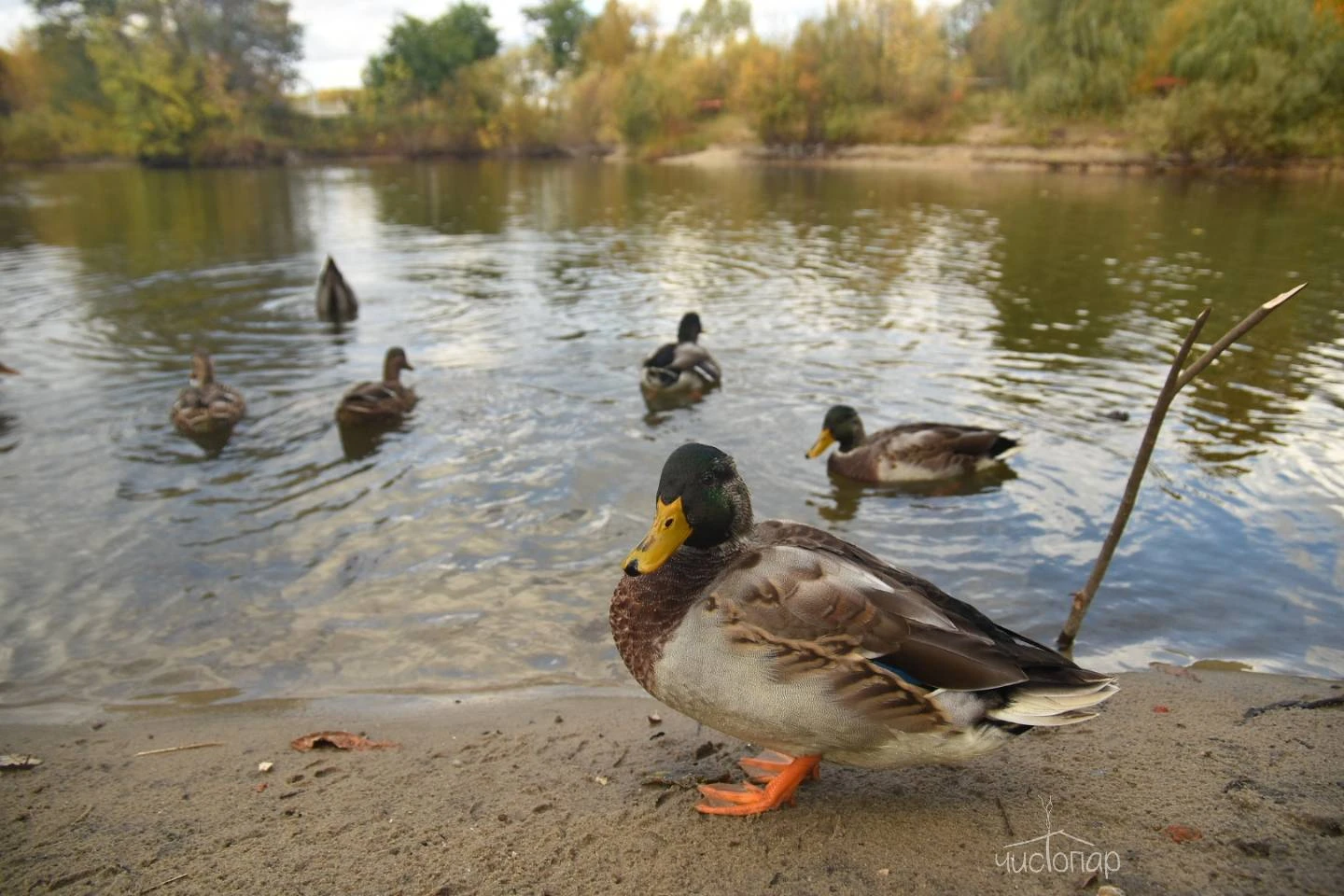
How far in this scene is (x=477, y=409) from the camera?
26.2 feet

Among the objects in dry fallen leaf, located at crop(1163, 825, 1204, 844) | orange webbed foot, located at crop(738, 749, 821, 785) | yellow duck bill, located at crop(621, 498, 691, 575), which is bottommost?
orange webbed foot, located at crop(738, 749, 821, 785)

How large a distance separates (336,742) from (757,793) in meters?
1.77

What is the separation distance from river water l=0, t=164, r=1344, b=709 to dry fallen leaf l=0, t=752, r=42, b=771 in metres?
0.60

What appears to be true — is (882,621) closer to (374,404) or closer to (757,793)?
(757,793)

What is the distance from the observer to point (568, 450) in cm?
698

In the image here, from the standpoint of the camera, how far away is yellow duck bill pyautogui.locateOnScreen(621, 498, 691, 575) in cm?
255

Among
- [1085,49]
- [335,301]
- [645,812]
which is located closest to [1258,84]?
[1085,49]

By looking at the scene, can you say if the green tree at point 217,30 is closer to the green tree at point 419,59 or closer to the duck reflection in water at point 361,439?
the green tree at point 419,59

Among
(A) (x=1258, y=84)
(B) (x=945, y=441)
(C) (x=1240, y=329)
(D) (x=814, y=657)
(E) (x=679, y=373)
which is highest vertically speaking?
(A) (x=1258, y=84)

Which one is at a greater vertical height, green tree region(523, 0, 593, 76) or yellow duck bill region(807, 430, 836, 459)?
green tree region(523, 0, 593, 76)

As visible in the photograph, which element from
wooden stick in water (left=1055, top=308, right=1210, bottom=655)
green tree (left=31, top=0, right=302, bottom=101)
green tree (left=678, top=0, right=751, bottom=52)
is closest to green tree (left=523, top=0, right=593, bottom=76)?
green tree (left=678, top=0, right=751, bottom=52)

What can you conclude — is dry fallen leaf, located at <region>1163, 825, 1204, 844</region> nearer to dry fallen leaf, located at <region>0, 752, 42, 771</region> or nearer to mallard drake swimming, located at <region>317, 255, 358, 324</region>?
dry fallen leaf, located at <region>0, 752, 42, 771</region>

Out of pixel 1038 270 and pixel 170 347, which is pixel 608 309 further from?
pixel 1038 270

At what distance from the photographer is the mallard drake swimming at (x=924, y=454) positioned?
21.2 feet
